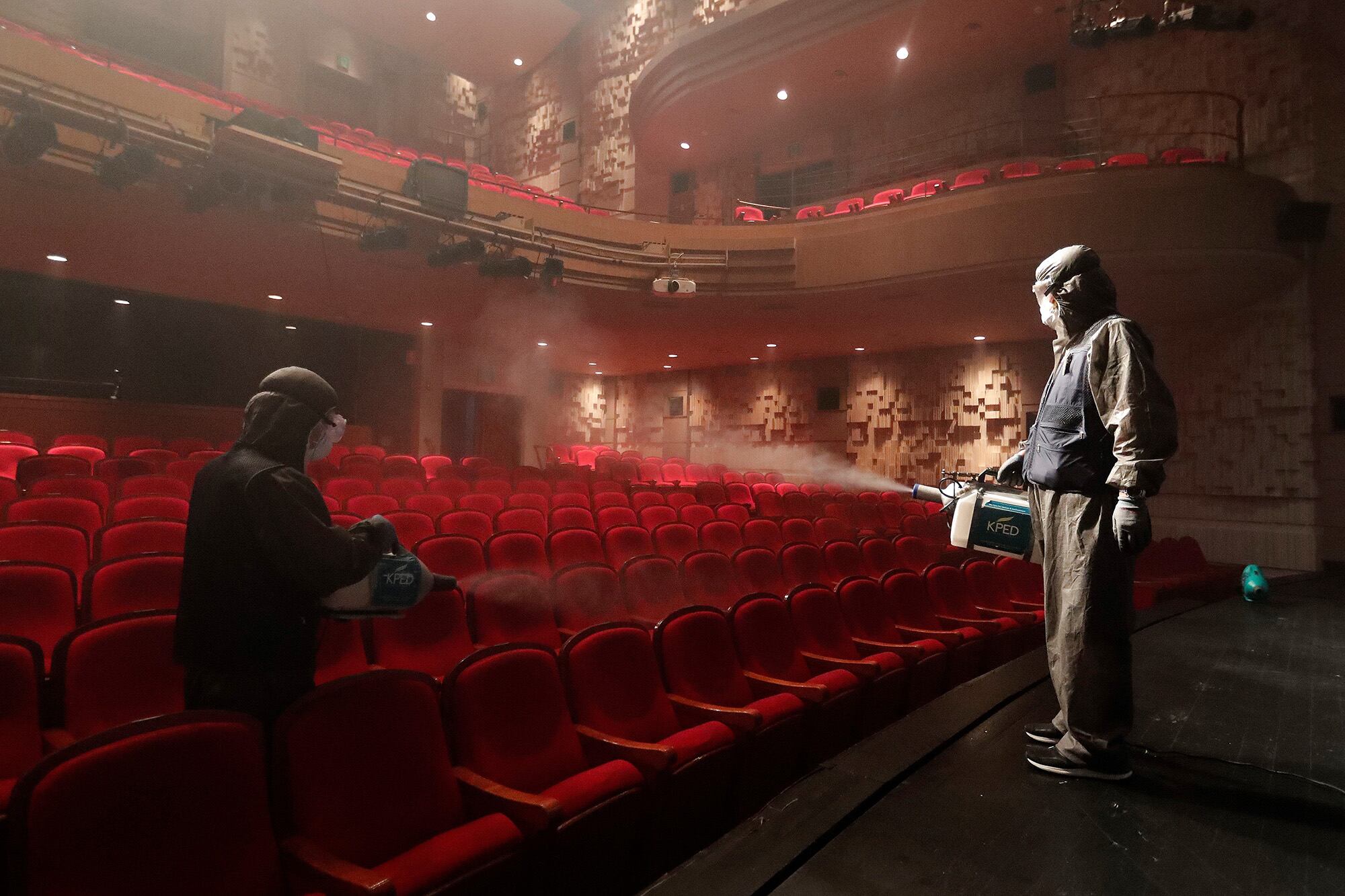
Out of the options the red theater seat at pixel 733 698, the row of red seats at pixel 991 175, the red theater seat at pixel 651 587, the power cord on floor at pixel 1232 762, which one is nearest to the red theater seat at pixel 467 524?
the red theater seat at pixel 651 587

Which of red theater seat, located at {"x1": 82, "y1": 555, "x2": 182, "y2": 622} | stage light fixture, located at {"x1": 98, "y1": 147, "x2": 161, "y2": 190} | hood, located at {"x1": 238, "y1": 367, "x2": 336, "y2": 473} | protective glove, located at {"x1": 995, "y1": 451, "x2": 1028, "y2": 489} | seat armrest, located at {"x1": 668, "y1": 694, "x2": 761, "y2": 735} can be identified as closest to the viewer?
hood, located at {"x1": 238, "y1": 367, "x2": 336, "y2": 473}

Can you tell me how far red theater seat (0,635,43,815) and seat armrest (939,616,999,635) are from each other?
3366 millimetres

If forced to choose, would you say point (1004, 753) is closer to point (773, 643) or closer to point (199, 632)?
point (773, 643)

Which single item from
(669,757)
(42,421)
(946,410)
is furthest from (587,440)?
(669,757)

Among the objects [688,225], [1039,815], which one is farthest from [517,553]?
[688,225]

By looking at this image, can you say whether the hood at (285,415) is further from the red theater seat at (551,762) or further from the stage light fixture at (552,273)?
the stage light fixture at (552,273)

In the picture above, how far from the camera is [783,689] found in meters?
2.37

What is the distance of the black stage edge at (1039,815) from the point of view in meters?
1.26

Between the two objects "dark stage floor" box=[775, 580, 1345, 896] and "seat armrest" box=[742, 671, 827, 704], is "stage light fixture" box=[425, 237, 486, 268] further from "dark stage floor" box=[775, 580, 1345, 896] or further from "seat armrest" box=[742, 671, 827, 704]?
"dark stage floor" box=[775, 580, 1345, 896]

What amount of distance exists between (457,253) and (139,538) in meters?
3.86

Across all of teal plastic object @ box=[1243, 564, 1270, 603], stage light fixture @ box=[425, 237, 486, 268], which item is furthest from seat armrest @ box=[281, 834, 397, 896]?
stage light fixture @ box=[425, 237, 486, 268]

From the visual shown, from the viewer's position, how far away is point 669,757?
176 centimetres

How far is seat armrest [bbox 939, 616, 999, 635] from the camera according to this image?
3301 mm

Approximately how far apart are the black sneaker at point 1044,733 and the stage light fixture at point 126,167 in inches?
235
